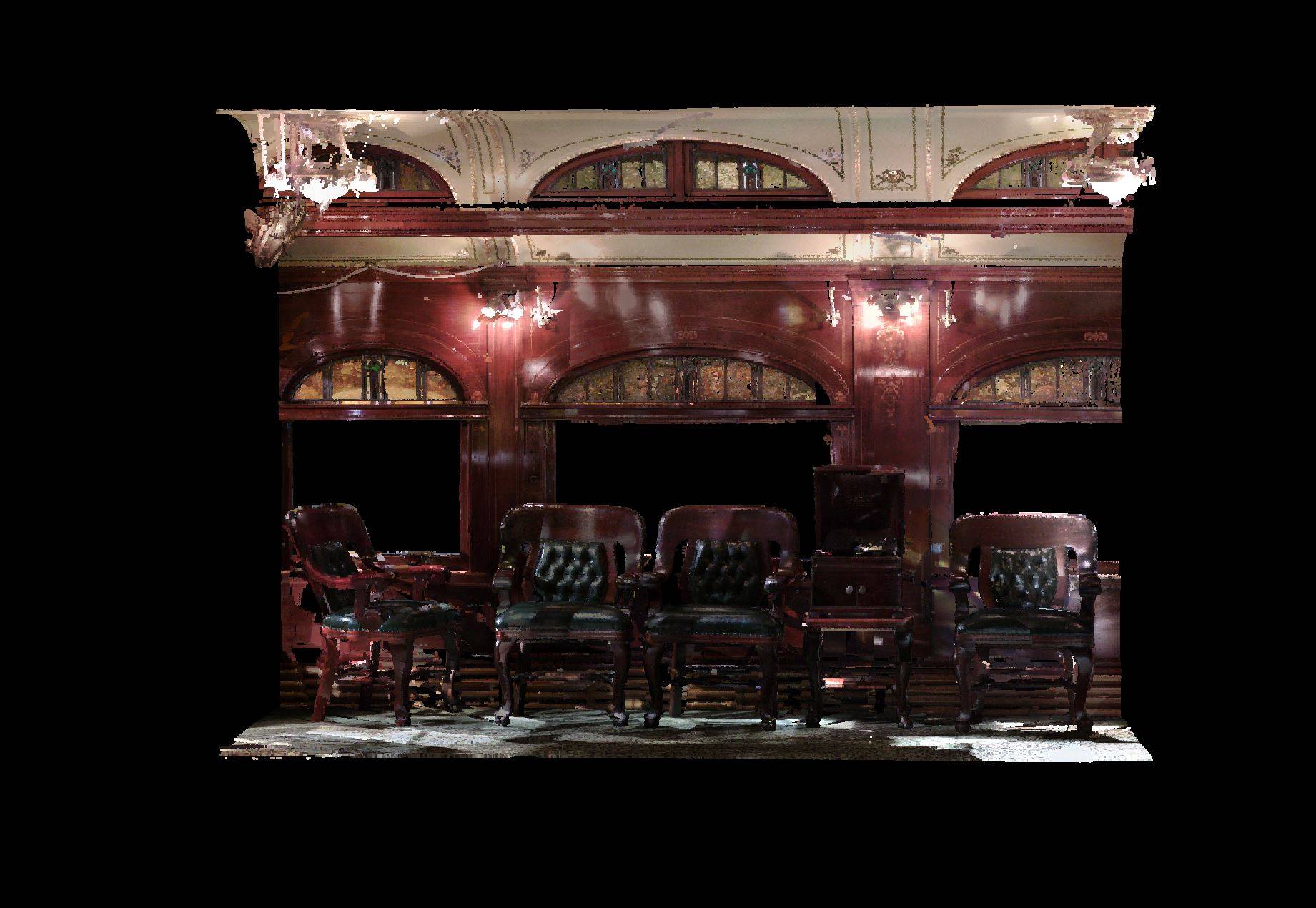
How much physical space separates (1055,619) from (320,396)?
15.8 ft

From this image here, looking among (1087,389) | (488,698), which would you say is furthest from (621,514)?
(1087,389)

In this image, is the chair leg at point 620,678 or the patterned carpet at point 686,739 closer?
the patterned carpet at point 686,739

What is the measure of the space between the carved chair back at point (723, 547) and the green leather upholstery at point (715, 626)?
1.92ft

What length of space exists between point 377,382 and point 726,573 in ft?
8.60

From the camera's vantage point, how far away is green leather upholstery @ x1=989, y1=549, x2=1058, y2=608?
8.71 meters

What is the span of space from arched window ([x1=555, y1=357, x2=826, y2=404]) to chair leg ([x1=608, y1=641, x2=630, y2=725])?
1.81 metres

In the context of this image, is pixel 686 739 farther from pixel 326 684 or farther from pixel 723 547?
pixel 326 684

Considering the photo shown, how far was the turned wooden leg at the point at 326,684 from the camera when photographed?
8414 mm

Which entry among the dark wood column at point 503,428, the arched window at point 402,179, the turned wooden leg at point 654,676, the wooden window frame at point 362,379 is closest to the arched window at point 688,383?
the dark wood column at point 503,428

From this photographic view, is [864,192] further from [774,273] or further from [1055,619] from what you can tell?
[1055,619]

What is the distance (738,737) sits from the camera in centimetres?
790

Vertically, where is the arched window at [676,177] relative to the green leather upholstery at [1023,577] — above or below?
above

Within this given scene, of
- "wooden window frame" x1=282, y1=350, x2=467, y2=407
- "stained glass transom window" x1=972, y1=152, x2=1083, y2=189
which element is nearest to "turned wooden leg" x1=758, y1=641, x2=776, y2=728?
"wooden window frame" x1=282, y1=350, x2=467, y2=407

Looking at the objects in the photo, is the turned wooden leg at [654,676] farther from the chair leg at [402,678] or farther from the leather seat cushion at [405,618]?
the chair leg at [402,678]
